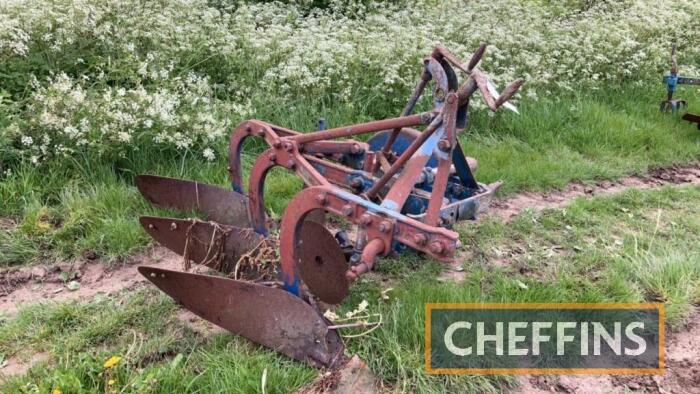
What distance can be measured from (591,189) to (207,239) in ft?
11.2

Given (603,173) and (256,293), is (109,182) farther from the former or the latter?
(603,173)

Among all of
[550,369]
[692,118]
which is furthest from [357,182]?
[692,118]

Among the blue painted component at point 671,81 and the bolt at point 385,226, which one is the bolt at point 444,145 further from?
the blue painted component at point 671,81

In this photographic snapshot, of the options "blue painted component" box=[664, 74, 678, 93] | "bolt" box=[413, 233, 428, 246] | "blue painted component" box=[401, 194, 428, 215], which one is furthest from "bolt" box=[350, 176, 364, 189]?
"blue painted component" box=[664, 74, 678, 93]

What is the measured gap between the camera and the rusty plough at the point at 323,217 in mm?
2619

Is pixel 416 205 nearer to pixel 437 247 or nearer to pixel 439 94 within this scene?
pixel 439 94

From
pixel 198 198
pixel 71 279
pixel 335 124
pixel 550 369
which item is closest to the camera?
pixel 550 369

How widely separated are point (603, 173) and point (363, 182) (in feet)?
10.1

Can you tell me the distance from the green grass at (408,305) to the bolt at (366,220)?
61cm

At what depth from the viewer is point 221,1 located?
7492 millimetres

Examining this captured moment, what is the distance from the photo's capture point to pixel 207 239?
3.32 m

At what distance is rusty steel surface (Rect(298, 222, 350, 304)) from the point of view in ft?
10.0

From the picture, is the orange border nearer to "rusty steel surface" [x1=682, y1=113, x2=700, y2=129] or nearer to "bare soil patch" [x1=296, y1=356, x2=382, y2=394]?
"bare soil patch" [x1=296, y1=356, x2=382, y2=394]

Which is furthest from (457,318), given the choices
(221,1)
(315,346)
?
(221,1)
